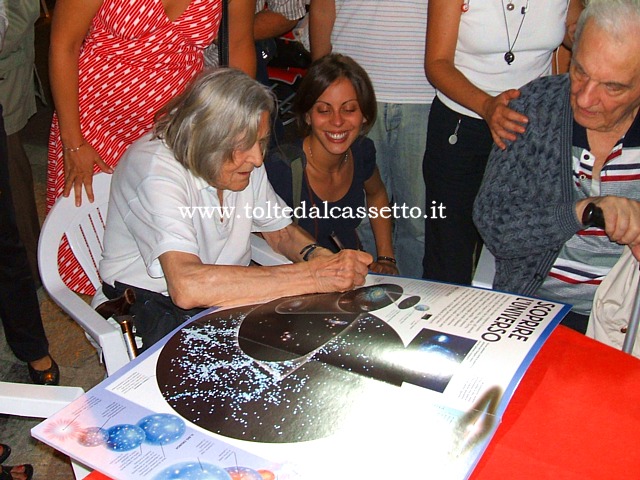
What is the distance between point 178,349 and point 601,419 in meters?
0.76

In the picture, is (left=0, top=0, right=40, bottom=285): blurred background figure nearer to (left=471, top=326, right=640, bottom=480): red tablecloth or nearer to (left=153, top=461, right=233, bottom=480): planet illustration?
(left=153, top=461, right=233, bottom=480): planet illustration

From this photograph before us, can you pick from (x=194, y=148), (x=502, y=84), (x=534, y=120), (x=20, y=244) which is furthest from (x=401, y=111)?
(x=20, y=244)

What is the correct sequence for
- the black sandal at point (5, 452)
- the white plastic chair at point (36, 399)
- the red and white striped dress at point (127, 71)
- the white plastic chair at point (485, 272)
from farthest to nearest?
the black sandal at point (5, 452) → the red and white striped dress at point (127, 71) → the white plastic chair at point (485, 272) → the white plastic chair at point (36, 399)

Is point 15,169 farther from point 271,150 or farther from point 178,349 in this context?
point 178,349


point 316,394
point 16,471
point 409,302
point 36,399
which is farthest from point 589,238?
point 16,471

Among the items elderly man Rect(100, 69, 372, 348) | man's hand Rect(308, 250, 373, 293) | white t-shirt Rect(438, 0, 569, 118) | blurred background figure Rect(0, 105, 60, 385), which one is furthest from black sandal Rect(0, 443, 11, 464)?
white t-shirt Rect(438, 0, 569, 118)

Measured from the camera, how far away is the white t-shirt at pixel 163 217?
1576mm

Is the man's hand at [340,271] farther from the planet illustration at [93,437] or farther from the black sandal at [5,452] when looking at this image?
the black sandal at [5,452]

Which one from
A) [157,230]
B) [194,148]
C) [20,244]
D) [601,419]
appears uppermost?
[194,148]

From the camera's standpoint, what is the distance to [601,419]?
1.17m

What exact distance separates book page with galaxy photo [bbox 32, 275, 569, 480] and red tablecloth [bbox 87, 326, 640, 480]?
0.05 m

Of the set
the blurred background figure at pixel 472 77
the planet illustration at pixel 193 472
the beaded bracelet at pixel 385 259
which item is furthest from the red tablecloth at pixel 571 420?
the beaded bracelet at pixel 385 259

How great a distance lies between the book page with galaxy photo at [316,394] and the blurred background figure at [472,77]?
62 cm

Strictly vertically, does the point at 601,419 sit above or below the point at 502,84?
below
